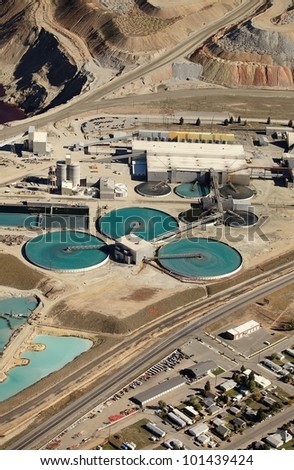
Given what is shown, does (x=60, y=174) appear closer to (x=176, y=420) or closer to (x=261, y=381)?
(x=261, y=381)

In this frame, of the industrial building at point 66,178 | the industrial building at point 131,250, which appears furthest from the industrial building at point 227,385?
the industrial building at point 66,178

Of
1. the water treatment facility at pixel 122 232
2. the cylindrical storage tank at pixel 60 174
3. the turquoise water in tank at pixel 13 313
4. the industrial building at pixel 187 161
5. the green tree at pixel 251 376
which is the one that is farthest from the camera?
the industrial building at pixel 187 161

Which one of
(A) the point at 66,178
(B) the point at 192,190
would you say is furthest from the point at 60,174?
(B) the point at 192,190

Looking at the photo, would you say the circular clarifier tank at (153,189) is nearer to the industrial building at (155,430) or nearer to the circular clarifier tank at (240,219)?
the circular clarifier tank at (240,219)

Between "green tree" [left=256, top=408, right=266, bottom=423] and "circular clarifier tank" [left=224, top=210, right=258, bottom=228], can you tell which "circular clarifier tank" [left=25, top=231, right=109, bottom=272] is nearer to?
"circular clarifier tank" [left=224, top=210, right=258, bottom=228]

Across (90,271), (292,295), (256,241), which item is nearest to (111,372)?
(90,271)
